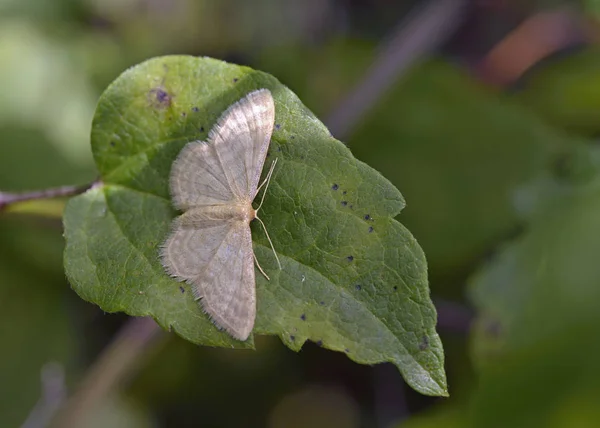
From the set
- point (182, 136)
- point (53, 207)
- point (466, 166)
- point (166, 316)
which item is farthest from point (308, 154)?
point (466, 166)

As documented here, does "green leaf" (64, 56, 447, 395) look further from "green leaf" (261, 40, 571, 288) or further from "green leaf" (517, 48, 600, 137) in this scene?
"green leaf" (517, 48, 600, 137)

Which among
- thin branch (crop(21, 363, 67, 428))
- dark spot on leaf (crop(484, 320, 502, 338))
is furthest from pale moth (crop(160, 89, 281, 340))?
thin branch (crop(21, 363, 67, 428))

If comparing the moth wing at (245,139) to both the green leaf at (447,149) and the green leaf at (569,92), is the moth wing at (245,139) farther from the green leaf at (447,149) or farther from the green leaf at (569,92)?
the green leaf at (569,92)

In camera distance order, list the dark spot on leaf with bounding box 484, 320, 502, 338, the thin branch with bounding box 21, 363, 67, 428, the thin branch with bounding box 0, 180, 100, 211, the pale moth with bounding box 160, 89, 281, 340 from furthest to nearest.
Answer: the thin branch with bounding box 21, 363, 67, 428
the dark spot on leaf with bounding box 484, 320, 502, 338
the thin branch with bounding box 0, 180, 100, 211
the pale moth with bounding box 160, 89, 281, 340

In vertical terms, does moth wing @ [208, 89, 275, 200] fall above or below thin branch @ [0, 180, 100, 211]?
above

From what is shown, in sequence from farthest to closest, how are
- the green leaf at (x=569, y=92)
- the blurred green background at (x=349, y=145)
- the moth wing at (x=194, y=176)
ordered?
Answer: 1. the green leaf at (x=569, y=92)
2. the blurred green background at (x=349, y=145)
3. the moth wing at (x=194, y=176)

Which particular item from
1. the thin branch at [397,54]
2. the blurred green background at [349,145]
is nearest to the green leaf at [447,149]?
the blurred green background at [349,145]

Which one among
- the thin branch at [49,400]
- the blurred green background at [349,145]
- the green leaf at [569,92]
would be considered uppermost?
the green leaf at [569,92]

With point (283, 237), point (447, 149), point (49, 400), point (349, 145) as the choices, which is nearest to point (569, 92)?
point (447, 149)
